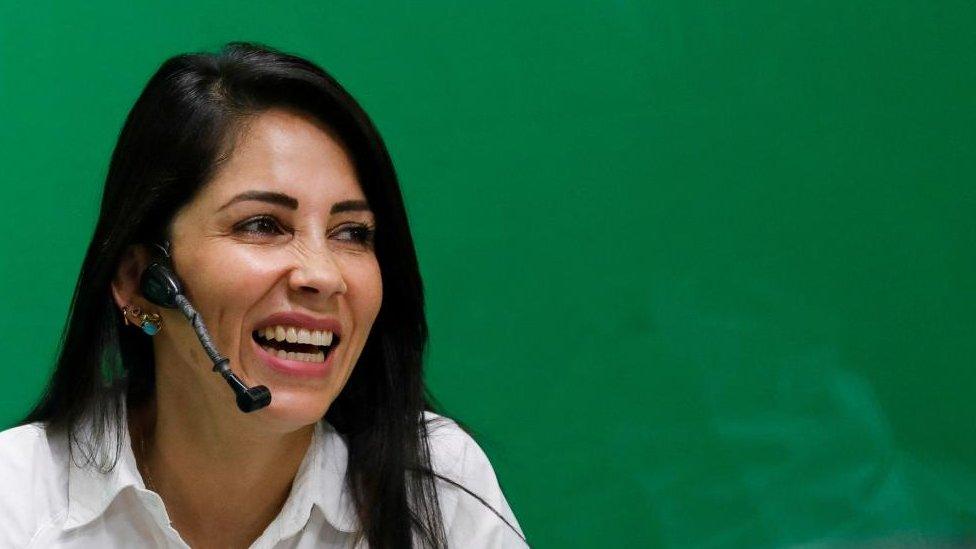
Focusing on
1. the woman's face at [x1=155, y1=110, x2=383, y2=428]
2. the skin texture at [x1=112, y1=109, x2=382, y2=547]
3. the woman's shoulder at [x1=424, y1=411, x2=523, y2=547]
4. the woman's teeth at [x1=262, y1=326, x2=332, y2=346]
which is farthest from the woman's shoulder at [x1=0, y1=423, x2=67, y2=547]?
the woman's shoulder at [x1=424, y1=411, x2=523, y2=547]

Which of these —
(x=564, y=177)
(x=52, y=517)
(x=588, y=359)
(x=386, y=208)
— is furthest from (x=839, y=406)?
(x=52, y=517)

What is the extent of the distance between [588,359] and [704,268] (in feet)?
0.69

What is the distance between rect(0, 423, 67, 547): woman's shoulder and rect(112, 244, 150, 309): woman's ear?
0.63 feet

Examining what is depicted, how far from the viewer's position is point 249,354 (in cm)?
131

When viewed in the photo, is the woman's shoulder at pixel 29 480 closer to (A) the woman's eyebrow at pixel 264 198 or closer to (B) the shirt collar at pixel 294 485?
(B) the shirt collar at pixel 294 485

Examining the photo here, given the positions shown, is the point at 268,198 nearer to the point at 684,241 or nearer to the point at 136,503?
the point at 136,503

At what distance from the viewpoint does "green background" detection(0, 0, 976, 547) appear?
5.81 feet

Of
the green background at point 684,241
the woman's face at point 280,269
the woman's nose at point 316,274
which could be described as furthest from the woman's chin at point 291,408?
the green background at point 684,241

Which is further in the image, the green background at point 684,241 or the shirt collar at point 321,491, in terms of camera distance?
the green background at point 684,241

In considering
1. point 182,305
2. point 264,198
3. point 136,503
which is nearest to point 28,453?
point 136,503

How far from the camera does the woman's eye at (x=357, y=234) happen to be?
1.38 m

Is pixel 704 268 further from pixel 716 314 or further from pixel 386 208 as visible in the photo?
pixel 386 208

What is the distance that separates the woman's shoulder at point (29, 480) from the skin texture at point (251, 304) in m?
0.11

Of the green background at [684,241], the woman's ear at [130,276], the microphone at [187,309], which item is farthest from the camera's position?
the green background at [684,241]
